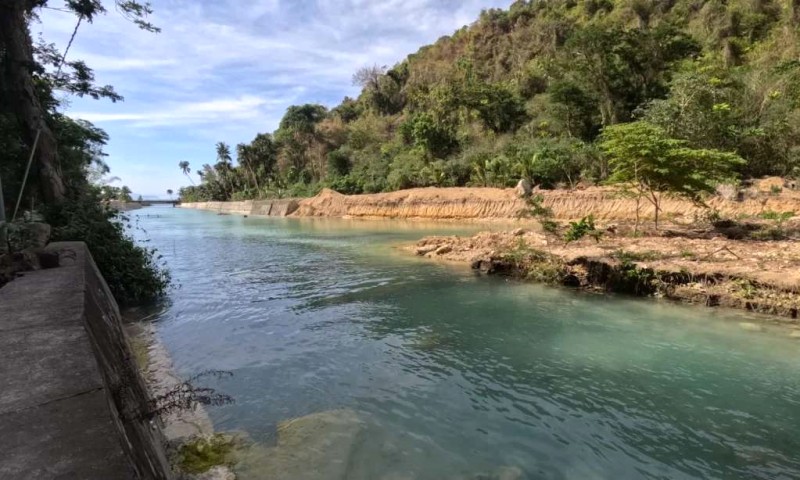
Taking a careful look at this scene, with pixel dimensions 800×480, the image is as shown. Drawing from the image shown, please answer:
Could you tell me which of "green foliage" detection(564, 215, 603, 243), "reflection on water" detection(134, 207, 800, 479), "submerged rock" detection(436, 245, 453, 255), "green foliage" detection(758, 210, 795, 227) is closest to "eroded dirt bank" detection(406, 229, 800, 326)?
"green foliage" detection(564, 215, 603, 243)

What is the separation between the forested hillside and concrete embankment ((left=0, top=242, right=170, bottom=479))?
58.3ft

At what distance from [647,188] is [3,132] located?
21.2 metres

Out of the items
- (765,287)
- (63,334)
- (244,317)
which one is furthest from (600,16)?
(63,334)

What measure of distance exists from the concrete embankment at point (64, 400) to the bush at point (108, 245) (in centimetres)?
774

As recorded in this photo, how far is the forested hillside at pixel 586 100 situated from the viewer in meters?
29.7

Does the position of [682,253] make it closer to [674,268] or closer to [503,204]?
[674,268]

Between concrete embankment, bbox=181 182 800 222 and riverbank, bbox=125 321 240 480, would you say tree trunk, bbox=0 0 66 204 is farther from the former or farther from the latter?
concrete embankment, bbox=181 182 800 222

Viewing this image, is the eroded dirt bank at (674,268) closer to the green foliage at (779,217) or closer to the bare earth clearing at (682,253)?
the bare earth clearing at (682,253)

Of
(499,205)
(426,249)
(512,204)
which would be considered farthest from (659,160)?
(499,205)

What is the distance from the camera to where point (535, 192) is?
37.2 metres

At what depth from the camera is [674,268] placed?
13047mm

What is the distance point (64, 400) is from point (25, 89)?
13126mm

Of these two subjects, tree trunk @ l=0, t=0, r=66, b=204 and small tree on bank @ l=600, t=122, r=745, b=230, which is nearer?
tree trunk @ l=0, t=0, r=66, b=204

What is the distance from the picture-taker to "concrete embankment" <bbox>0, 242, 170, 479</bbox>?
2348 mm
